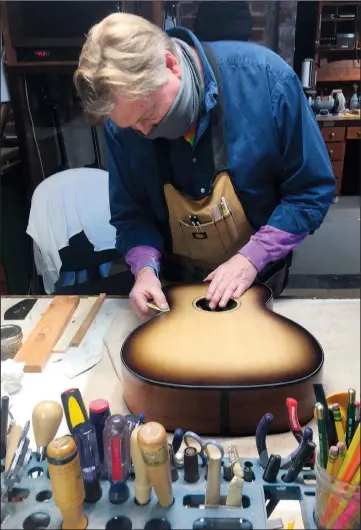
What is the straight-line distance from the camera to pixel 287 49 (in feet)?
2.74

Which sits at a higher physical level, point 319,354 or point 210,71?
point 210,71

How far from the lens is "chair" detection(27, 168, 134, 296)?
51.4 inches

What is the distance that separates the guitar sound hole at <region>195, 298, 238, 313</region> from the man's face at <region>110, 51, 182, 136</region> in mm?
253

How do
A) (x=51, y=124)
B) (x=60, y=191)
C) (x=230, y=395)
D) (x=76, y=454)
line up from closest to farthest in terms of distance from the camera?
(x=76, y=454), (x=230, y=395), (x=60, y=191), (x=51, y=124)

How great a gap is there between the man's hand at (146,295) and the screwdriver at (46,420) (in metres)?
0.30

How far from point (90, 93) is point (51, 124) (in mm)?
1073

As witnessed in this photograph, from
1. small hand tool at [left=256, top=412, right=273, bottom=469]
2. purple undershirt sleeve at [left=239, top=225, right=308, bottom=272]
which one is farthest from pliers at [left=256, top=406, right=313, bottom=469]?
purple undershirt sleeve at [left=239, top=225, right=308, bottom=272]

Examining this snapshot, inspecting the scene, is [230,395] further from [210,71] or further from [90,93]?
[210,71]

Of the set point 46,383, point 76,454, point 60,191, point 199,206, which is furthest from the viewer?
point 60,191

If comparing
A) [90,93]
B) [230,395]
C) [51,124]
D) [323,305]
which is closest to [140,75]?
[90,93]

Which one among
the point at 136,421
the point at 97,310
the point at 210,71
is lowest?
the point at 97,310

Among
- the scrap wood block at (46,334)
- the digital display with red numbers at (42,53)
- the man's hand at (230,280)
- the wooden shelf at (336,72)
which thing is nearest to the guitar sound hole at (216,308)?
the man's hand at (230,280)

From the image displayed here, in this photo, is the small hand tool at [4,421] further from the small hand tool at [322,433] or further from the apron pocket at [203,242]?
the apron pocket at [203,242]

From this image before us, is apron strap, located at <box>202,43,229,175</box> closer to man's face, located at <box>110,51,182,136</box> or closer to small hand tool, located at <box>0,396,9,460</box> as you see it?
man's face, located at <box>110,51,182,136</box>
